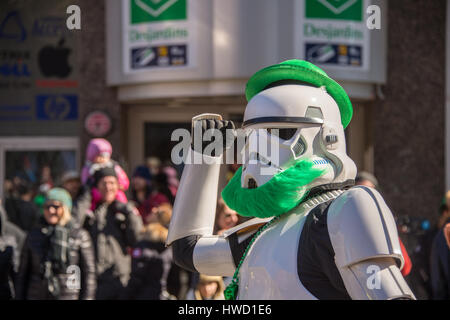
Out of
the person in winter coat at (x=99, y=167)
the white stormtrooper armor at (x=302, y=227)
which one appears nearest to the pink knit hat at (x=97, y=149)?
the person in winter coat at (x=99, y=167)

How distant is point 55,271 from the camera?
17.6ft

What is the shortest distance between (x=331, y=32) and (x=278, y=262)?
6747mm

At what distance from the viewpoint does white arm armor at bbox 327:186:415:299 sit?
2.12 m

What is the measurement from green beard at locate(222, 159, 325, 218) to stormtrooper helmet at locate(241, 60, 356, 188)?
3cm

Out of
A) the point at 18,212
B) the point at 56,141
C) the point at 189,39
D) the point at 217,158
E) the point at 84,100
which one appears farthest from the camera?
the point at 56,141

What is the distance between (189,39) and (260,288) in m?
6.60

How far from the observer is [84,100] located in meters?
9.58

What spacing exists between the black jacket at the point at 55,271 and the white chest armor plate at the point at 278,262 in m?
3.06

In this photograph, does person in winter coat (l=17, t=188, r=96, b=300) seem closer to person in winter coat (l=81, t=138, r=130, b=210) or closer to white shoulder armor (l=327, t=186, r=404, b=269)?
person in winter coat (l=81, t=138, r=130, b=210)

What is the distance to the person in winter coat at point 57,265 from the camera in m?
5.32

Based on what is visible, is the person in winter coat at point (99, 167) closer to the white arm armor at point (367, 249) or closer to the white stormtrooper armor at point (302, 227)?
the white stormtrooper armor at point (302, 227)

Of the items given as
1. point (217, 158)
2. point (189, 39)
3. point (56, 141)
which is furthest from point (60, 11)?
point (217, 158)

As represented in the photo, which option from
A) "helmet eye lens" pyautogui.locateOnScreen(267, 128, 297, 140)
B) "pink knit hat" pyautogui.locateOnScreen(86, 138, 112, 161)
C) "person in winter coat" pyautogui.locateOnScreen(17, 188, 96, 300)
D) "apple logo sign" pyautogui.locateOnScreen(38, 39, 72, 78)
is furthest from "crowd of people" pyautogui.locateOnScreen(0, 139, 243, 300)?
"apple logo sign" pyautogui.locateOnScreen(38, 39, 72, 78)

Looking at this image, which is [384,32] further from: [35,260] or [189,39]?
[35,260]
